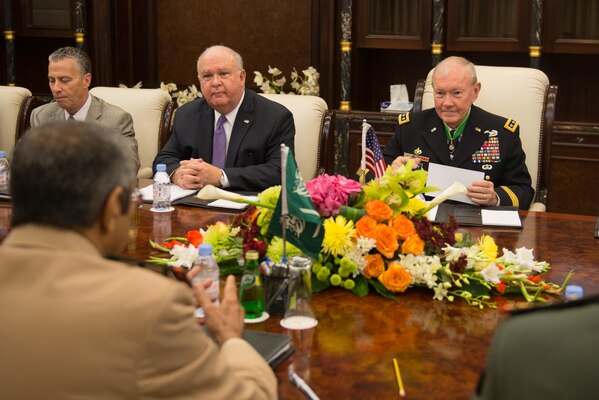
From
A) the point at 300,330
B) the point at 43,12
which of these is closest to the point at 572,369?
the point at 300,330

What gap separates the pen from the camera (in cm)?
182

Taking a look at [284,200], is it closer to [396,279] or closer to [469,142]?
[396,279]

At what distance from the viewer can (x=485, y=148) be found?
389cm

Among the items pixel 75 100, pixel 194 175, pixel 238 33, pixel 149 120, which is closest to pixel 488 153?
pixel 194 175

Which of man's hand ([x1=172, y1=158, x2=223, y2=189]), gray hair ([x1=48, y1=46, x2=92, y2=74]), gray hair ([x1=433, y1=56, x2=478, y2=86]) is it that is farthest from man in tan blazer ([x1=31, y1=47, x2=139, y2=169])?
gray hair ([x1=433, y1=56, x2=478, y2=86])

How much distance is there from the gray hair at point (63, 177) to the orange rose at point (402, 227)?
110cm

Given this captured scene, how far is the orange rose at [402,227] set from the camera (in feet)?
8.07

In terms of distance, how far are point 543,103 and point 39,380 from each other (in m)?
3.14

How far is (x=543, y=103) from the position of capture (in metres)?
4.08

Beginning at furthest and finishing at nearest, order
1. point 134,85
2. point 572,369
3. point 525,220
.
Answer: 1. point 134,85
2. point 525,220
3. point 572,369

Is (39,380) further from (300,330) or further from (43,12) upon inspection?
(43,12)

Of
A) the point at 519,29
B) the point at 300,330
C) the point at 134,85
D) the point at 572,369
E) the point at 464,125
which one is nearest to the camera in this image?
the point at 572,369

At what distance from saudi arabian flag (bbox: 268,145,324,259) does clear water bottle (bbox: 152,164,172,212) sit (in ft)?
3.50

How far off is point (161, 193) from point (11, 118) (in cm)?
188
